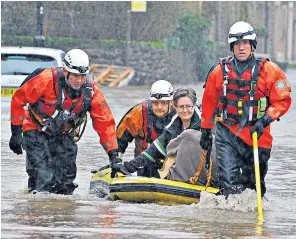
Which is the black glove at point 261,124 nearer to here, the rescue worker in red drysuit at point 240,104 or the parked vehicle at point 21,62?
the rescue worker in red drysuit at point 240,104

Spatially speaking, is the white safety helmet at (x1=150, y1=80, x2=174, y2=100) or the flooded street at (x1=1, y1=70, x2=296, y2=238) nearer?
the flooded street at (x1=1, y1=70, x2=296, y2=238)

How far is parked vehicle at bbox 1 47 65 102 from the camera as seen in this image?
23.7 m

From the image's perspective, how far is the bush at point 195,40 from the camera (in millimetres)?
46062

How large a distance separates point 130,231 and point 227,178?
233 cm

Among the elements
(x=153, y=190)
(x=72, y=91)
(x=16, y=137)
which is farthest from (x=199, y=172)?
(x=16, y=137)

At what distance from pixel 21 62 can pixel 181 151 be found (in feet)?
41.1

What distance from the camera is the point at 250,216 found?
10906 millimetres

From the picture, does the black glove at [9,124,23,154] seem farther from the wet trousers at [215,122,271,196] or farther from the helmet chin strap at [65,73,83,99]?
the wet trousers at [215,122,271,196]

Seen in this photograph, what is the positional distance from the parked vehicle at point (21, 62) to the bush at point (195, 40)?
828 inches

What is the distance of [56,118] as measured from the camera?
485 inches

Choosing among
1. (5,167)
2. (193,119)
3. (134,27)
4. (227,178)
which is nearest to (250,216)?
(227,178)

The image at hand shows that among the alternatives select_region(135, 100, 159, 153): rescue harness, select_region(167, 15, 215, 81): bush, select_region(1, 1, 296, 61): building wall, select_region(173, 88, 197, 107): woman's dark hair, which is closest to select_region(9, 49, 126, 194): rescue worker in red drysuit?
select_region(173, 88, 197, 107): woman's dark hair

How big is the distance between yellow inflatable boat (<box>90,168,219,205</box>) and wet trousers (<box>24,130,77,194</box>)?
63cm

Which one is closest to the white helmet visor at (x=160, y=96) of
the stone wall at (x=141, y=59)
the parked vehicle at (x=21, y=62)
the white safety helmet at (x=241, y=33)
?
the white safety helmet at (x=241, y=33)
